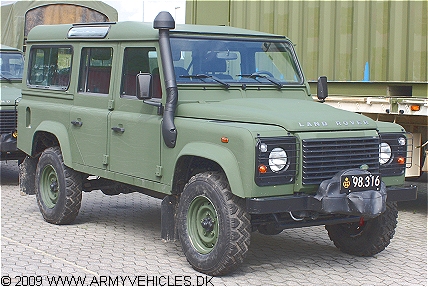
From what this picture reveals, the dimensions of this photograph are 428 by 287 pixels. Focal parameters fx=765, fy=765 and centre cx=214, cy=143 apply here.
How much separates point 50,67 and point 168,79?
101 inches

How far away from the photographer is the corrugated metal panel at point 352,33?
9.54 meters

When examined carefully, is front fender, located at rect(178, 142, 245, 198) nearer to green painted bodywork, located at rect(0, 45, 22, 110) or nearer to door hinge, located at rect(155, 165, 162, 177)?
door hinge, located at rect(155, 165, 162, 177)

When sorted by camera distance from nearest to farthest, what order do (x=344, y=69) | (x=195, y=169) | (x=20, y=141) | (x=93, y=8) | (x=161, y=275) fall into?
(x=161, y=275), (x=195, y=169), (x=20, y=141), (x=344, y=69), (x=93, y=8)

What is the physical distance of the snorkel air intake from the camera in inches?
269

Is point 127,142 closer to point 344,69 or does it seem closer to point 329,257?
point 329,257

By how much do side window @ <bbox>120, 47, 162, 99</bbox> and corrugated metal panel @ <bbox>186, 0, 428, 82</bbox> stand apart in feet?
12.3

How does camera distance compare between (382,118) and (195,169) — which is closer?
(195,169)

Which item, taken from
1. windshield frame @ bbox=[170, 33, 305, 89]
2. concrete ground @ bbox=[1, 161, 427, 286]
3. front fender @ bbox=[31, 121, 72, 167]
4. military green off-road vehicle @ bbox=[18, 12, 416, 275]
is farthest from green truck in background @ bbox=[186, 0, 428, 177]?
front fender @ bbox=[31, 121, 72, 167]

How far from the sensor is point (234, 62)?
750cm

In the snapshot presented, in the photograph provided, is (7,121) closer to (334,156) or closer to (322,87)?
(322,87)

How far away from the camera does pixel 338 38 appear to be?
10492 millimetres

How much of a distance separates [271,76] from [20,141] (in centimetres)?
345

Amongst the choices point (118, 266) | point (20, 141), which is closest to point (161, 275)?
point (118, 266)

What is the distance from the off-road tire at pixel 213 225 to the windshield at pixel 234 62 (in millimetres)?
1180
